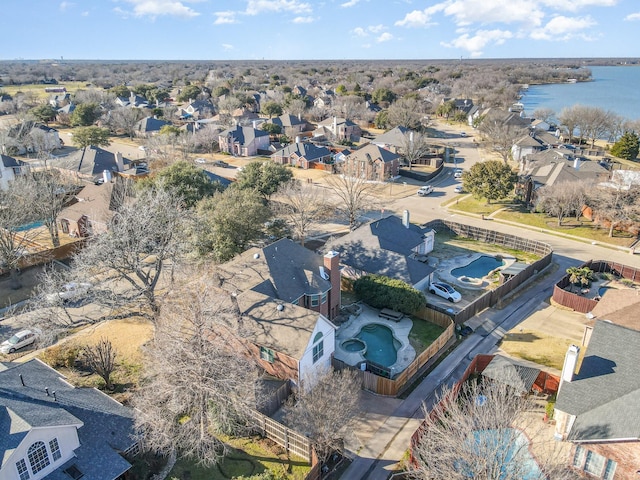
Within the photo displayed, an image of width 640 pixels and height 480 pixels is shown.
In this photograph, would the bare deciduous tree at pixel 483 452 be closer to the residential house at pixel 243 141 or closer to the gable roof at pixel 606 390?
the gable roof at pixel 606 390

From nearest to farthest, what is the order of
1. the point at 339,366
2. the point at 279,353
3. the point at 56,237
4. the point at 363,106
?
the point at 279,353 < the point at 339,366 < the point at 56,237 < the point at 363,106

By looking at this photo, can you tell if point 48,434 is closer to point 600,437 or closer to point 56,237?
point 600,437

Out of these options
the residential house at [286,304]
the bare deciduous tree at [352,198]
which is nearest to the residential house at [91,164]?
the bare deciduous tree at [352,198]

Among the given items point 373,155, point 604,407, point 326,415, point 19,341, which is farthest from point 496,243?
point 19,341

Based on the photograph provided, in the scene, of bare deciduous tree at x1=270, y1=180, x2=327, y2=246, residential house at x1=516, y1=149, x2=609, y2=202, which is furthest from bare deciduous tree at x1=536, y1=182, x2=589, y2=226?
bare deciduous tree at x1=270, y1=180, x2=327, y2=246

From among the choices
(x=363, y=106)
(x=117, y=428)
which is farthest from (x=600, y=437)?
(x=363, y=106)
